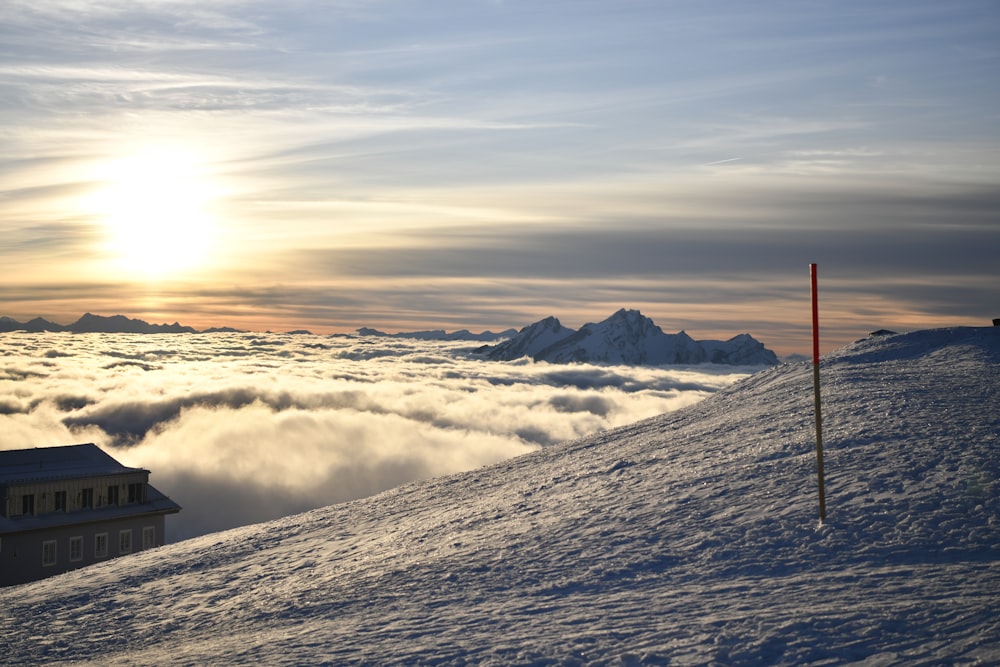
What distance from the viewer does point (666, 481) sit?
1684cm

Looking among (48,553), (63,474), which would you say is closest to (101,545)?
(48,553)

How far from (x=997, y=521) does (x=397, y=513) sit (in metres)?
13.0

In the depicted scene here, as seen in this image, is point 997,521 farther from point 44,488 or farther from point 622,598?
point 44,488

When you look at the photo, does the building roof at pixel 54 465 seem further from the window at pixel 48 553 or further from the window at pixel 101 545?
the window at pixel 48 553

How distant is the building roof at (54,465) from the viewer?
52719mm

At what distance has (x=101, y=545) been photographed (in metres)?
52.6

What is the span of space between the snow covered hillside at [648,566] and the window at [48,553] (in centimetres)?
3241

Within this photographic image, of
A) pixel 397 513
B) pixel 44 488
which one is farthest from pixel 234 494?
pixel 397 513

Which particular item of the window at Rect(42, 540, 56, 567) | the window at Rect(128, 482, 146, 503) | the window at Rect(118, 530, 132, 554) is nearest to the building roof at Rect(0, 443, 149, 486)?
the window at Rect(128, 482, 146, 503)

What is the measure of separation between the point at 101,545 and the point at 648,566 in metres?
48.6

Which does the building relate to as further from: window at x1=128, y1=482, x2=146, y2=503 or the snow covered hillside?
the snow covered hillside

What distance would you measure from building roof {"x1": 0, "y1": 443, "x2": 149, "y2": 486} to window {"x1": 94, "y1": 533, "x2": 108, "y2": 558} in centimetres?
378

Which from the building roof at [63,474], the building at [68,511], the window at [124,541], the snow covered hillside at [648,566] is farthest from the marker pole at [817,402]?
the window at [124,541]

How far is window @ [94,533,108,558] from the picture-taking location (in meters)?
52.3
